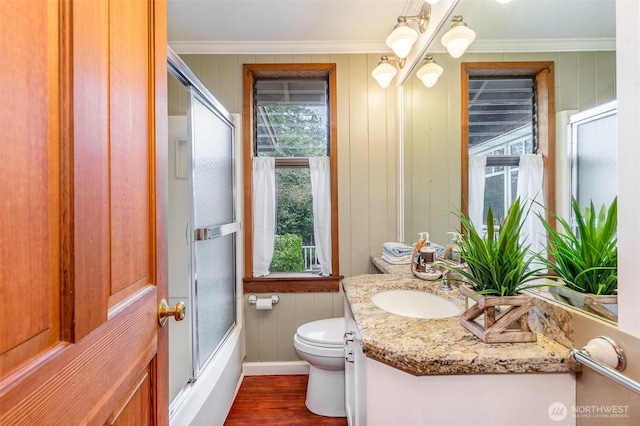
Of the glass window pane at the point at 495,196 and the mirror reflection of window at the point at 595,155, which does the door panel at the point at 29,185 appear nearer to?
the mirror reflection of window at the point at 595,155

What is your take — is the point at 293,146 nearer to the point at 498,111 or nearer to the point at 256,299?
the point at 256,299

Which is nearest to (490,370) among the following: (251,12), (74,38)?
(74,38)

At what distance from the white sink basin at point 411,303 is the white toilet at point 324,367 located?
0.47 m

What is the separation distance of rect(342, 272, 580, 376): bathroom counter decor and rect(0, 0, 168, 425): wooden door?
0.60m

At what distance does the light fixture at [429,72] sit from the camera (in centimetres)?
167

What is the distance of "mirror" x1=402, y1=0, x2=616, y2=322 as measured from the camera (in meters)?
0.77

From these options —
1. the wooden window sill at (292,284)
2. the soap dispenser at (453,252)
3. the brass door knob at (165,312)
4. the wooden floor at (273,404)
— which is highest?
the soap dispenser at (453,252)

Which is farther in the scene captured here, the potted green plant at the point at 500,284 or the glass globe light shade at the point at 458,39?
the glass globe light shade at the point at 458,39

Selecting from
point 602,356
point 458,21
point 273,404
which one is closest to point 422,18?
point 458,21

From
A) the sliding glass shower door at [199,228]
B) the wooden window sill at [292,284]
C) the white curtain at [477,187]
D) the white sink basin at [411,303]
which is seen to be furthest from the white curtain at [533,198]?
the wooden window sill at [292,284]

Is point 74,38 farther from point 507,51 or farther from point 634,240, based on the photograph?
point 507,51

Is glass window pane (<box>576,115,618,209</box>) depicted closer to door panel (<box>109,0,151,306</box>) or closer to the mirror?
the mirror

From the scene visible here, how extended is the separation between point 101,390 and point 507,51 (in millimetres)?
1501

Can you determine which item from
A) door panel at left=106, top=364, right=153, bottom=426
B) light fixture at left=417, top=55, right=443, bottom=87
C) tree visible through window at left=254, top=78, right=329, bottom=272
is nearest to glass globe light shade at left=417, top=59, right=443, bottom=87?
light fixture at left=417, top=55, right=443, bottom=87
